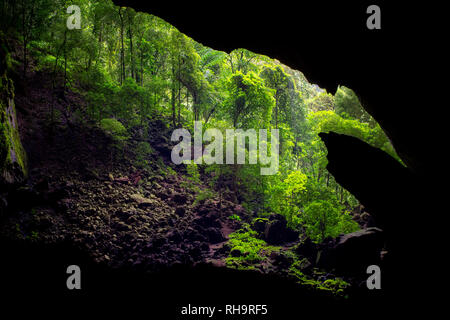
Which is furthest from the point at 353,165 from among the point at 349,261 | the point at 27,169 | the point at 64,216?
the point at 27,169

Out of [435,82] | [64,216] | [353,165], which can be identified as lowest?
[64,216]

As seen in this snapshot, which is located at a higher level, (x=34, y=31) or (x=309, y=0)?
(x=34, y=31)

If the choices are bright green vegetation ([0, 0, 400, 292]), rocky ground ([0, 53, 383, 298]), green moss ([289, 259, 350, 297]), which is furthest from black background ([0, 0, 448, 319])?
bright green vegetation ([0, 0, 400, 292])

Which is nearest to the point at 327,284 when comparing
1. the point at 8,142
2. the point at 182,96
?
the point at 8,142

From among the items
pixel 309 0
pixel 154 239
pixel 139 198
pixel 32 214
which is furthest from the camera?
pixel 139 198

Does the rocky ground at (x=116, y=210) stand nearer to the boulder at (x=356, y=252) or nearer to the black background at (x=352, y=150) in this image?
the boulder at (x=356, y=252)

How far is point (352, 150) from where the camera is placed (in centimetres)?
598

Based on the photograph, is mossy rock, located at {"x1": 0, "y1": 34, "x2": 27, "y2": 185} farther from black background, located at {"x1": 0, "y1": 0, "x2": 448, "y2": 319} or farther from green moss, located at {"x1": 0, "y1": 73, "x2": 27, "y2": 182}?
black background, located at {"x1": 0, "y1": 0, "x2": 448, "y2": 319}

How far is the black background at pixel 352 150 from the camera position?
5.10 meters

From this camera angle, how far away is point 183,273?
317 inches

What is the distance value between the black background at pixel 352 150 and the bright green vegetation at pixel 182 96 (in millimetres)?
2212

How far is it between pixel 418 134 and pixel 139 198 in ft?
Answer: 34.6

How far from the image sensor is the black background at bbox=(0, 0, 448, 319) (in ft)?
16.7
